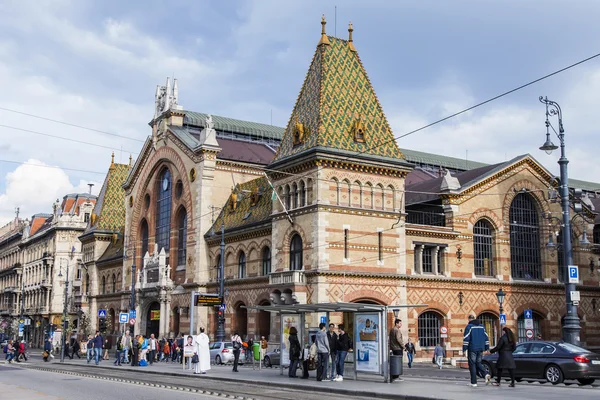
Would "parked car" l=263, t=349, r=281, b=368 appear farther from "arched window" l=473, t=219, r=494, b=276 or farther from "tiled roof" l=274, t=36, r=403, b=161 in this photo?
"arched window" l=473, t=219, r=494, b=276

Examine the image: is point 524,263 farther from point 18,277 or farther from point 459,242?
point 18,277

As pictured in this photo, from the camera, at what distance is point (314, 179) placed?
136 ft

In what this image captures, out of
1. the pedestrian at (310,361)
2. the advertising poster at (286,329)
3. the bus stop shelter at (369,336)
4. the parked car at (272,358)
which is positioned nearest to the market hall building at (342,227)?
the parked car at (272,358)

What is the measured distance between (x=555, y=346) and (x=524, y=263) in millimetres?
27523

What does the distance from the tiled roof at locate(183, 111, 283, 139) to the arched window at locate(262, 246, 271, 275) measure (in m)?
19.5

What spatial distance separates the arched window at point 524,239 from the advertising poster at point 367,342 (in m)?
27.3

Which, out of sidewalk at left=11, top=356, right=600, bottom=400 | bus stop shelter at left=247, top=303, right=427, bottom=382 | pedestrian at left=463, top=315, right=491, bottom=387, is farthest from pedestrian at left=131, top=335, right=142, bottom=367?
pedestrian at left=463, top=315, right=491, bottom=387

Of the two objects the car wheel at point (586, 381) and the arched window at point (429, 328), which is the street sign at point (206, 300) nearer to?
the arched window at point (429, 328)

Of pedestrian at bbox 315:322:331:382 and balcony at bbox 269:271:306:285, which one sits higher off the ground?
balcony at bbox 269:271:306:285

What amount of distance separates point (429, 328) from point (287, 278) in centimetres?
1015

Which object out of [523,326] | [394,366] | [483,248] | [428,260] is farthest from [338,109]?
[394,366]

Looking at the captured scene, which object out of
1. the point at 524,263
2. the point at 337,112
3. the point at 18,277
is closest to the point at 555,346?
the point at 337,112

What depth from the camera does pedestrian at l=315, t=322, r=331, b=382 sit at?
24.5 m

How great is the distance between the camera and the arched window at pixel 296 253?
42.8m
